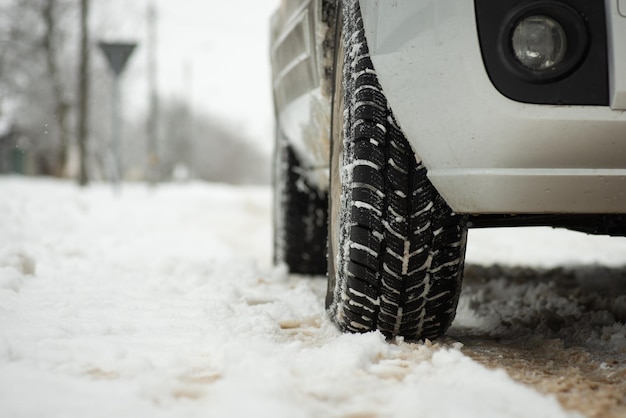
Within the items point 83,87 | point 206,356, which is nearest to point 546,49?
point 206,356

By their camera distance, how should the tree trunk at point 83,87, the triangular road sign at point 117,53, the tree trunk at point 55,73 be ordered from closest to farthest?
the triangular road sign at point 117,53 → the tree trunk at point 83,87 → the tree trunk at point 55,73

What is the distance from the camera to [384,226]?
172 centimetres

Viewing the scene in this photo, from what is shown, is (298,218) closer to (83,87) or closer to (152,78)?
(83,87)

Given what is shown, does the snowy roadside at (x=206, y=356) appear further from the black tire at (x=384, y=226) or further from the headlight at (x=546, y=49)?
the headlight at (x=546, y=49)

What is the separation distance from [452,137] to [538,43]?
0.99ft

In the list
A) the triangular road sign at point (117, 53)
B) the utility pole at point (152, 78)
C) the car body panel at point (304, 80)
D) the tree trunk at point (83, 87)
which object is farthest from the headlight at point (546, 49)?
the utility pole at point (152, 78)

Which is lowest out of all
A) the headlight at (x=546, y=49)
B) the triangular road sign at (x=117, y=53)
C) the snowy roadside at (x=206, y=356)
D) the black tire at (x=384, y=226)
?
the snowy roadside at (x=206, y=356)

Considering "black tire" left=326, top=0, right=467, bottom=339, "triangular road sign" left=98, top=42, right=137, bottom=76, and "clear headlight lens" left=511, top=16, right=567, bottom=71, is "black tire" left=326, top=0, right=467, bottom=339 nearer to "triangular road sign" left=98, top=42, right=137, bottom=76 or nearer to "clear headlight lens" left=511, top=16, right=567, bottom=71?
"clear headlight lens" left=511, top=16, right=567, bottom=71

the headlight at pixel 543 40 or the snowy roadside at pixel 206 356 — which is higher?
the headlight at pixel 543 40

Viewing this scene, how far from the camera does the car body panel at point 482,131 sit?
153cm

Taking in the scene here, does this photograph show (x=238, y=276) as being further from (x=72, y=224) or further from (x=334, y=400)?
(x=72, y=224)

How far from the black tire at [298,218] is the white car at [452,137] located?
4.28 ft

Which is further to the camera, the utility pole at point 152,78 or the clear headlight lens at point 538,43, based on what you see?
the utility pole at point 152,78

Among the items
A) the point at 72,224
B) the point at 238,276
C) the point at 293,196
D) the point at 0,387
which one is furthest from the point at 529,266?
the point at 72,224
